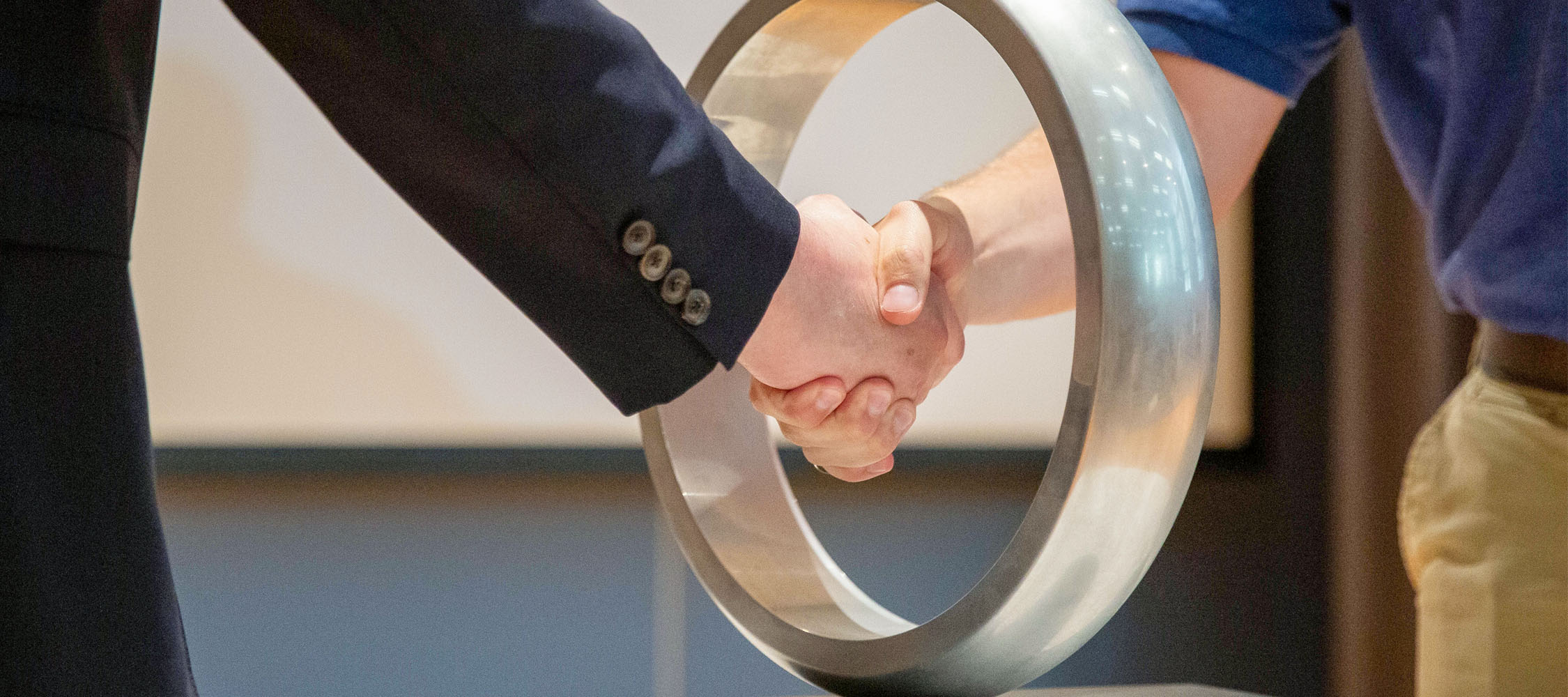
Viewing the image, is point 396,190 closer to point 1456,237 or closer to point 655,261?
point 655,261

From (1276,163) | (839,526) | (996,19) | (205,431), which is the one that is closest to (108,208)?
(996,19)

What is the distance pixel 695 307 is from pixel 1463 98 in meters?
0.56

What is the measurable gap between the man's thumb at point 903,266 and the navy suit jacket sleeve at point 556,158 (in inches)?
7.1

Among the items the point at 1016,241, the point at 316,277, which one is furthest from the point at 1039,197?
the point at 316,277

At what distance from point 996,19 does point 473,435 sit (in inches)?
37.3

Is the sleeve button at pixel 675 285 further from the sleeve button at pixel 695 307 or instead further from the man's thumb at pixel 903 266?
the man's thumb at pixel 903 266

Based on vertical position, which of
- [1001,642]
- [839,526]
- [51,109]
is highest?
[51,109]

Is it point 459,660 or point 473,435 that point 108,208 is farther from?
point 459,660

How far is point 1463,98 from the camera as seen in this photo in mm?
691

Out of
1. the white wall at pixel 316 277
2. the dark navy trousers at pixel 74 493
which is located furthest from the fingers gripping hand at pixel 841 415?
the white wall at pixel 316 277

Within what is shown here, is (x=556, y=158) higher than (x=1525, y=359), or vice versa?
(x=556, y=158)

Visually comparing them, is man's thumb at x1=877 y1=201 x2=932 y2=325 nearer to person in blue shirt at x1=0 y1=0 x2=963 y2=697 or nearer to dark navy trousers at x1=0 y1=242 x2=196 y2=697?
person in blue shirt at x1=0 y1=0 x2=963 y2=697

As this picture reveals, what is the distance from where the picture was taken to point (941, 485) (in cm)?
145

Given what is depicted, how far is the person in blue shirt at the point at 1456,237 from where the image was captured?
663mm
